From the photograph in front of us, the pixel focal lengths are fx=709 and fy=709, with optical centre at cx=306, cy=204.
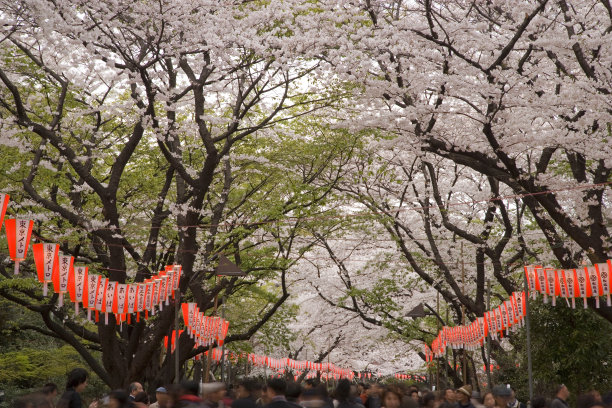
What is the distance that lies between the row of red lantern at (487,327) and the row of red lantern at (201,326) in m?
7.55

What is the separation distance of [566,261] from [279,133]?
8973 millimetres

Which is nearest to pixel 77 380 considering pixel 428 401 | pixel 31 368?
pixel 428 401

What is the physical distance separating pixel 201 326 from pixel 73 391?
11420mm

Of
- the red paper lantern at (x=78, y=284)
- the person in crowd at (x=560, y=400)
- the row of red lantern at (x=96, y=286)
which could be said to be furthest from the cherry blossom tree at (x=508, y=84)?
the red paper lantern at (x=78, y=284)

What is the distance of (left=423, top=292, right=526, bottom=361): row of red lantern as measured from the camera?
16.5 meters

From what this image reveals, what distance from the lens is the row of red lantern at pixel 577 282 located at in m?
13.0

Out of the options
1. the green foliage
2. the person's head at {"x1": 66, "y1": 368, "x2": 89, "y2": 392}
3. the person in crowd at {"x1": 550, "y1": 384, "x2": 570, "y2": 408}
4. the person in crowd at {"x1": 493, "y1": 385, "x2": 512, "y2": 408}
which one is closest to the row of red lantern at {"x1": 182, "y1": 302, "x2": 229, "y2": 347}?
the green foliage

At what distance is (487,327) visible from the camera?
63.0ft

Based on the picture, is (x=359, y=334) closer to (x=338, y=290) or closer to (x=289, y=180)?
(x=338, y=290)

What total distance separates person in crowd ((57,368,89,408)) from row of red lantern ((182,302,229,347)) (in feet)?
31.6

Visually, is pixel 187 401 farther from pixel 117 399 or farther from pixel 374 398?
pixel 374 398

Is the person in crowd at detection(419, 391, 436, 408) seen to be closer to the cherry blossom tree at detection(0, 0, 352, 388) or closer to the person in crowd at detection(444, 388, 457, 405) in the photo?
the person in crowd at detection(444, 388, 457, 405)

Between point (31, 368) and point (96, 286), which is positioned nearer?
point (96, 286)

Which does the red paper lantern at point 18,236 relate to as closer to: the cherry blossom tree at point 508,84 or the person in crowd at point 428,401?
the person in crowd at point 428,401
